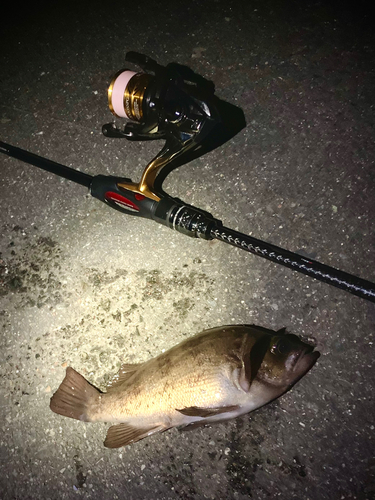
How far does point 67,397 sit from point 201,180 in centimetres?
204

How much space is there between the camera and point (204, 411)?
2.07 m

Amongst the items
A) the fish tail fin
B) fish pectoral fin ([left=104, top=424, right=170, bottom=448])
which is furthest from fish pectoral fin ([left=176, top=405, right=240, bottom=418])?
the fish tail fin

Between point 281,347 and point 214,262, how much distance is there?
86cm

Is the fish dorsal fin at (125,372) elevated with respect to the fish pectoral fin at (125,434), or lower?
elevated

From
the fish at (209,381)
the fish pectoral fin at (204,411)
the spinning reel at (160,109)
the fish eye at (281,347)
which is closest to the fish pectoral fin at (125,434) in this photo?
the fish at (209,381)

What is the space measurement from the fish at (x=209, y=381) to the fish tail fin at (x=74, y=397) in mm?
229

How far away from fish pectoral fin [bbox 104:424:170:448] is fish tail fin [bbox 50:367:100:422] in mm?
220

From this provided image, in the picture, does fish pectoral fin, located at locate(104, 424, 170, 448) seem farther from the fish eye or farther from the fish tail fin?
the fish eye

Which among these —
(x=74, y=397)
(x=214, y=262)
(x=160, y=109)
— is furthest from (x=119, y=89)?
(x=74, y=397)

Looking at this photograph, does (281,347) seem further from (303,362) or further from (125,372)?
(125,372)

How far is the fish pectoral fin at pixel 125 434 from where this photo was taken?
7.52 feet

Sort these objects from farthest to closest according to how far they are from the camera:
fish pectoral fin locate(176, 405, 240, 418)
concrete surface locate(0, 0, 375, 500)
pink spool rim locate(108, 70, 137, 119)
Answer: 1. concrete surface locate(0, 0, 375, 500)
2. pink spool rim locate(108, 70, 137, 119)
3. fish pectoral fin locate(176, 405, 240, 418)

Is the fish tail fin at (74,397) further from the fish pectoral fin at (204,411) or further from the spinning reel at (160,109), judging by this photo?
the spinning reel at (160,109)

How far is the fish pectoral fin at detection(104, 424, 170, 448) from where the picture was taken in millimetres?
2293
